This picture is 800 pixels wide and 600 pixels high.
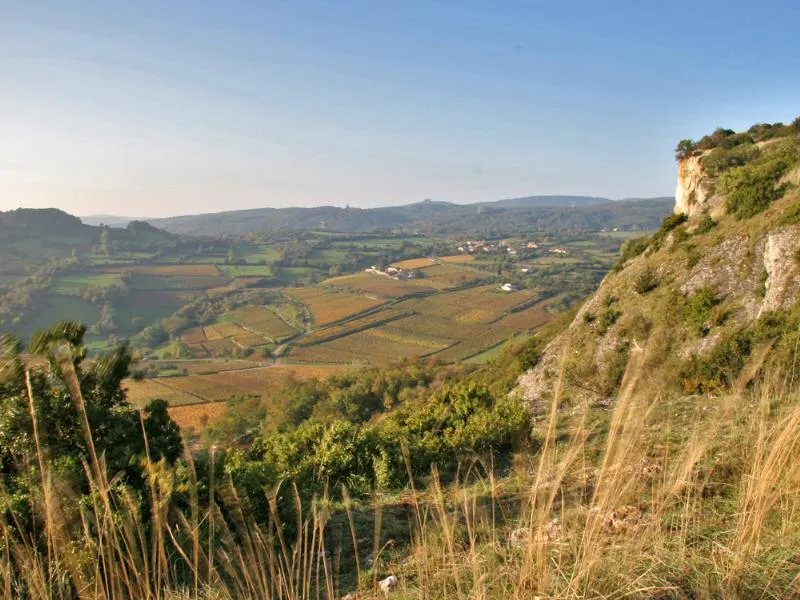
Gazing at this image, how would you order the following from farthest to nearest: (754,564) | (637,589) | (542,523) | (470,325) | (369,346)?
(470,325), (369,346), (754,564), (542,523), (637,589)

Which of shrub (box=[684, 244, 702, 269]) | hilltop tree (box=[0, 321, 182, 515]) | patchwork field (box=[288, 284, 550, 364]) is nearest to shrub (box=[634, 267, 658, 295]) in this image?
shrub (box=[684, 244, 702, 269])

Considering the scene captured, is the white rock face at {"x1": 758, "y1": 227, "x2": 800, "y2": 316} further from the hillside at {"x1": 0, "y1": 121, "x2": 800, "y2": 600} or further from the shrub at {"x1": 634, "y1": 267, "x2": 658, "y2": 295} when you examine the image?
the shrub at {"x1": 634, "y1": 267, "x2": 658, "y2": 295}

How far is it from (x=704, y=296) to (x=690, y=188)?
14.7m

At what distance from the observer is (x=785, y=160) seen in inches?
870

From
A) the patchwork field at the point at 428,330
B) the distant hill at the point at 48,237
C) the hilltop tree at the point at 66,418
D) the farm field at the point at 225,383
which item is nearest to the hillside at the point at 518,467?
the hilltop tree at the point at 66,418

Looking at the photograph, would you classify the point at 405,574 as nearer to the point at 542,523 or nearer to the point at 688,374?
the point at 542,523

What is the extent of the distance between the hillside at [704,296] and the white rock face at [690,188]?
1.24 ft

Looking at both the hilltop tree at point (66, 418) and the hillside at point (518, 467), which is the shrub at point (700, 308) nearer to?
the hillside at point (518, 467)

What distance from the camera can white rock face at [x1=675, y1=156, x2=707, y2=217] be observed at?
28.5 meters

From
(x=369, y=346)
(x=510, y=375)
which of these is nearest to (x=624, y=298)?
(x=510, y=375)

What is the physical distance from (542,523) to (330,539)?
410cm

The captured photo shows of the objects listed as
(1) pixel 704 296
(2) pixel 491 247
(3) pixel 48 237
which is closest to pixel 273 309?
(1) pixel 704 296

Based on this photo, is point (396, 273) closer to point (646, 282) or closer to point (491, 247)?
point (491, 247)

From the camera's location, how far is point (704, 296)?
1889 centimetres
